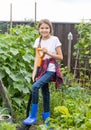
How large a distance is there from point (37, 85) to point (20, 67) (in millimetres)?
1246

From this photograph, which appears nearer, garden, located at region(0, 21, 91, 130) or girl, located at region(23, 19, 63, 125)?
girl, located at region(23, 19, 63, 125)

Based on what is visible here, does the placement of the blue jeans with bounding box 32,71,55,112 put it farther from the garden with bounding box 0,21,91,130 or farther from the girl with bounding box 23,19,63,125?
the garden with bounding box 0,21,91,130

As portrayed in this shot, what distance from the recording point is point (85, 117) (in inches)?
113

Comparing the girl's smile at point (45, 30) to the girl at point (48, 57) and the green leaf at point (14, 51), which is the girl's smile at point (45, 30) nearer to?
the girl at point (48, 57)

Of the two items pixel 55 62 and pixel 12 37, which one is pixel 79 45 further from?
pixel 55 62

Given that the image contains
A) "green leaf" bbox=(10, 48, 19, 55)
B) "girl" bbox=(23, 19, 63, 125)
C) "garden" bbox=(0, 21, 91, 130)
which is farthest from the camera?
"green leaf" bbox=(10, 48, 19, 55)

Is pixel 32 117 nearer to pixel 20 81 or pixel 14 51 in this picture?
pixel 20 81

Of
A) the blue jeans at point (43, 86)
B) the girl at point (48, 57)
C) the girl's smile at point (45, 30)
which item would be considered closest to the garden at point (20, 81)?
the blue jeans at point (43, 86)

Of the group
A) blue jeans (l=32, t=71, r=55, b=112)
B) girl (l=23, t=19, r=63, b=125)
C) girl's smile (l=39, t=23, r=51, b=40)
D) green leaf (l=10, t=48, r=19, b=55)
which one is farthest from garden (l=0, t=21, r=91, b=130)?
girl's smile (l=39, t=23, r=51, b=40)

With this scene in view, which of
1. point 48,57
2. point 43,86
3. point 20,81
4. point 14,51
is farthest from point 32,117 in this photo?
point 14,51

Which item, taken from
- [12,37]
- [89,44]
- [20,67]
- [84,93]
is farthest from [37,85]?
[89,44]

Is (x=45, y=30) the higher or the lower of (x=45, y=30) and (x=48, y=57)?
the higher

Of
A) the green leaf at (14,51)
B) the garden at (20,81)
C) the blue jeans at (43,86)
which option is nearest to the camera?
the blue jeans at (43,86)

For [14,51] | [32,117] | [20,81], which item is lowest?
[32,117]
